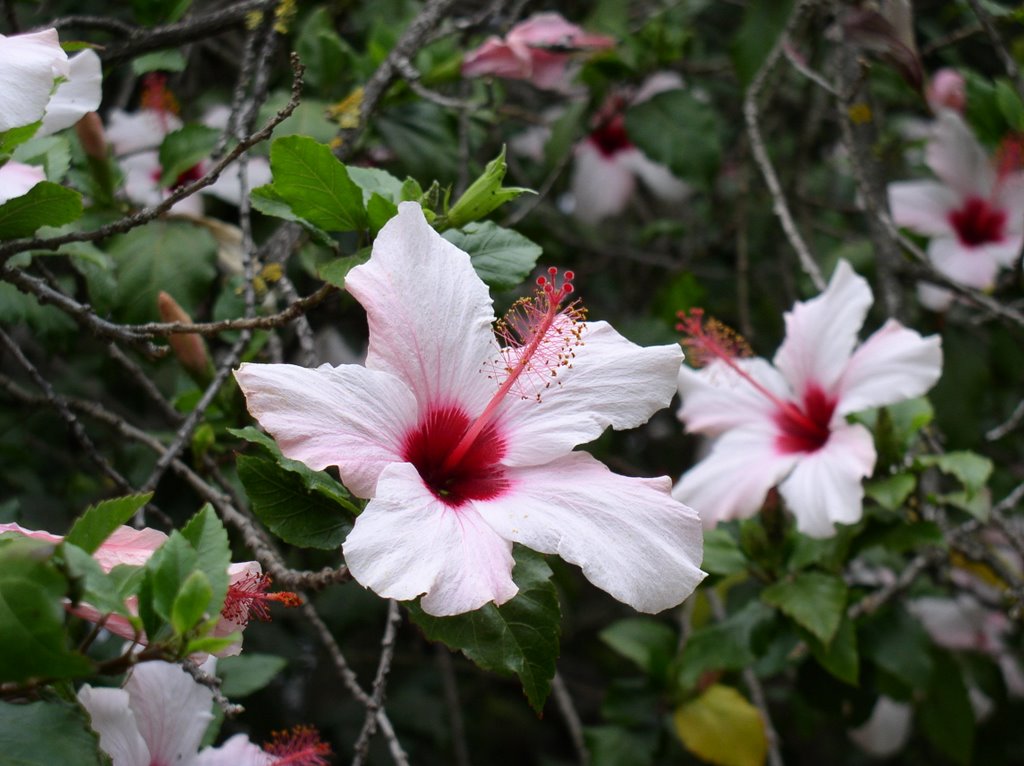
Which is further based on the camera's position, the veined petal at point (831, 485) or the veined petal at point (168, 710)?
the veined petal at point (831, 485)

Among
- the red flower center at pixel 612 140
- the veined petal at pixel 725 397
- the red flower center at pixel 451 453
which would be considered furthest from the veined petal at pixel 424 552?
the red flower center at pixel 612 140

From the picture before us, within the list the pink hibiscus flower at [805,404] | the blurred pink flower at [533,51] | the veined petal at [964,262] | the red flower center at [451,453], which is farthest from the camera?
the veined petal at [964,262]

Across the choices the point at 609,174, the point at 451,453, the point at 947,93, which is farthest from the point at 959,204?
the point at 451,453

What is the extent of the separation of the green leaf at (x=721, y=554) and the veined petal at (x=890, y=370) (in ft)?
1.07

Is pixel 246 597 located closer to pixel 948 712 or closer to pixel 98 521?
pixel 98 521

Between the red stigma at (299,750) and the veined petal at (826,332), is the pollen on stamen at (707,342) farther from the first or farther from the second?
the red stigma at (299,750)

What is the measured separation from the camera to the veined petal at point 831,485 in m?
1.42

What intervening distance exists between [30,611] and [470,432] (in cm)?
47

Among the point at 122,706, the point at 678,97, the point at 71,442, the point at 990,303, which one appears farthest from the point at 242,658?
the point at 678,97

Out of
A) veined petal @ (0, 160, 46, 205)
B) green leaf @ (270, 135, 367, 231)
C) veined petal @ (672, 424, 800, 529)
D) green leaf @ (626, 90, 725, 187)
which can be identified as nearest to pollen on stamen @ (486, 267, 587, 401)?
green leaf @ (270, 135, 367, 231)

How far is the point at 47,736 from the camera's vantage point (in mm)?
926

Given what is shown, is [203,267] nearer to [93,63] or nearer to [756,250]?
[93,63]

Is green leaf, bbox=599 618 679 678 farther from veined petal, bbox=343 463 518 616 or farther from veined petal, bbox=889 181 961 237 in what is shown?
veined petal, bbox=343 463 518 616

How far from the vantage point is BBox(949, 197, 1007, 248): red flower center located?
2.22 meters
